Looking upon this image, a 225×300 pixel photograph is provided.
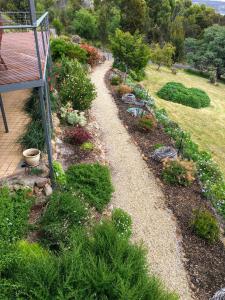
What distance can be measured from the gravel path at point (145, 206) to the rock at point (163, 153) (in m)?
0.53

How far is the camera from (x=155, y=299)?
382cm

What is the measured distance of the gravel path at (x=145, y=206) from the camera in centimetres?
614

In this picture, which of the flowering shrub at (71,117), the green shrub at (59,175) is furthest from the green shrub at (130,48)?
the green shrub at (59,175)

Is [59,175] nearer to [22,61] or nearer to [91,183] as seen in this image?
[91,183]

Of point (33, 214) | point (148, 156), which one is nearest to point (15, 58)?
point (33, 214)

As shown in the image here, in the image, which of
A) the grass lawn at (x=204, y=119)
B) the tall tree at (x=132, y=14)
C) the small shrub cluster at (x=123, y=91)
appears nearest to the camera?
the grass lawn at (x=204, y=119)

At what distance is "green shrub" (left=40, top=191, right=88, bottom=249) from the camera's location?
5.71 metres

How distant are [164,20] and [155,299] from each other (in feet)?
129

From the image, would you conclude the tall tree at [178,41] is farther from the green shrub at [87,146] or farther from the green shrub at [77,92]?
the green shrub at [87,146]

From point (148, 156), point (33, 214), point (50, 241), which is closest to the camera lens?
point (50, 241)

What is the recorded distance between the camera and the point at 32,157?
6.84 metres

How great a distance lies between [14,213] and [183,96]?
1651 cm

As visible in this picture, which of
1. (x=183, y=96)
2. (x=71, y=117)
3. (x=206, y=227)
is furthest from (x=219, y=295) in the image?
(x=183, y=96)

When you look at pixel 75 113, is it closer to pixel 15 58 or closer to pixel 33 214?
pixel 15 58
